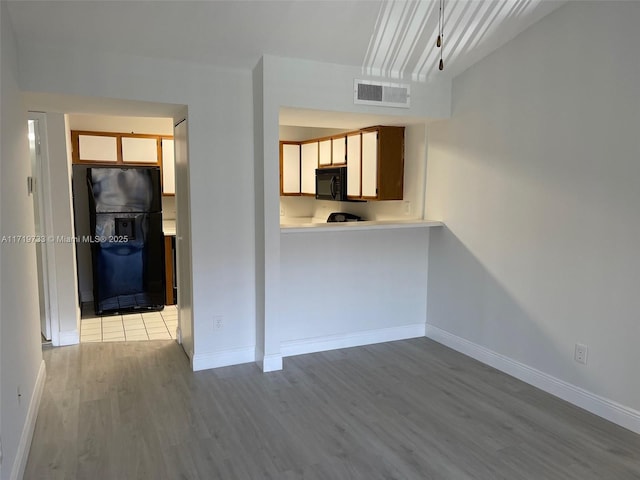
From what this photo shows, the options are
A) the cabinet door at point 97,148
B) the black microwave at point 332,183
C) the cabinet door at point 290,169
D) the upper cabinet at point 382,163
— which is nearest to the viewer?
the upper cabinet at point 382,163

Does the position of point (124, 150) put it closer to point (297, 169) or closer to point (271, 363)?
point (297, 169)

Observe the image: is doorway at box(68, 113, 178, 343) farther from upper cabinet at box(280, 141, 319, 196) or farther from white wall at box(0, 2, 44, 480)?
white wall at box(0, 2, 44, 480)

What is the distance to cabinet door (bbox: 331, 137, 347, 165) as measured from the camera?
15.5ft

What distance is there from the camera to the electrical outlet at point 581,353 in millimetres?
2932

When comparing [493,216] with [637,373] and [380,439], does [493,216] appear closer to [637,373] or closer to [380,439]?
[637,373]

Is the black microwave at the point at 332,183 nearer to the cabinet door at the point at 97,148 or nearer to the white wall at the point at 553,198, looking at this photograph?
the white wall at the point at 553,198

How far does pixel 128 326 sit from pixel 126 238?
3.37 ft

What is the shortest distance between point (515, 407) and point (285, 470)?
A: 1.61 m

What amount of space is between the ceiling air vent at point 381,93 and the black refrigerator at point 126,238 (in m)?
2.74

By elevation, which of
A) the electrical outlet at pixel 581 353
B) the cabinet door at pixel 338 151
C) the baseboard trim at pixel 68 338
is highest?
the cabinet door at pixel 338 151

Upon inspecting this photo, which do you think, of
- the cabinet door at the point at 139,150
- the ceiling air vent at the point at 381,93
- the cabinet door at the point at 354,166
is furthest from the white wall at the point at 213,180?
the cabinet door at the point at 139,150

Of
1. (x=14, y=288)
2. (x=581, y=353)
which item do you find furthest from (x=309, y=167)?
(x=14, y=288)

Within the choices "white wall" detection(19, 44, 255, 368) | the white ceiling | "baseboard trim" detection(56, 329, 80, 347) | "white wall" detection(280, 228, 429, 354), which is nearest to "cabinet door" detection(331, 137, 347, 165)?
"white wall" detection(280, 228, 429, 354)

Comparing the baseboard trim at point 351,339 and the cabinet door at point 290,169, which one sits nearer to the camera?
the baseboard trim at point 351,339
